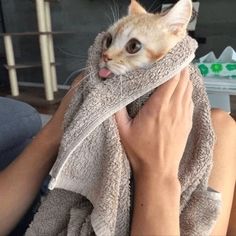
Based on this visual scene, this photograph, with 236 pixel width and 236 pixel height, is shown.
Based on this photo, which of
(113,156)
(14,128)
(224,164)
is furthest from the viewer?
(14,128)

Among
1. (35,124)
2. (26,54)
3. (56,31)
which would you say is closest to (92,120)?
(35,124)

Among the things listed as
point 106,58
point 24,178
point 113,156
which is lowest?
point 24,178

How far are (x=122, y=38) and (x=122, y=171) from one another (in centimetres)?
20

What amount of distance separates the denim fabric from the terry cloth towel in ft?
0.75

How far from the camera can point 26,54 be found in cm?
324

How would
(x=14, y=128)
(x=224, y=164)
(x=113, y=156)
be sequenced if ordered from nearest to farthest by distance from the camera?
(x=113, y=156) → (x=224, y=164) → (x=14, y=128)

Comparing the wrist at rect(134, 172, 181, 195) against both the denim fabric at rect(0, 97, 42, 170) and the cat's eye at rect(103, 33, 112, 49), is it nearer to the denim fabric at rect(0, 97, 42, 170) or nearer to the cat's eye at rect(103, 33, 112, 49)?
the cat's eye at rect(103, 33, 112, 49)

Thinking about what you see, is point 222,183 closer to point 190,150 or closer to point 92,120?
point 190,150

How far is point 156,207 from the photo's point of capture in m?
0.46

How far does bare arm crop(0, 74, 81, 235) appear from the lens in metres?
0.58

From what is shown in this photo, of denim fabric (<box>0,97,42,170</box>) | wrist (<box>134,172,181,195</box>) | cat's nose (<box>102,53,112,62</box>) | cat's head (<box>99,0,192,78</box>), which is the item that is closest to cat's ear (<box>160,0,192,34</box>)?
cat's head (<box>99,0,192,78</box>)

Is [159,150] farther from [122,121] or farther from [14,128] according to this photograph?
[14,128]

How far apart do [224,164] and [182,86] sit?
166mm

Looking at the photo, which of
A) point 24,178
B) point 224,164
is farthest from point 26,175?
point 224,164
